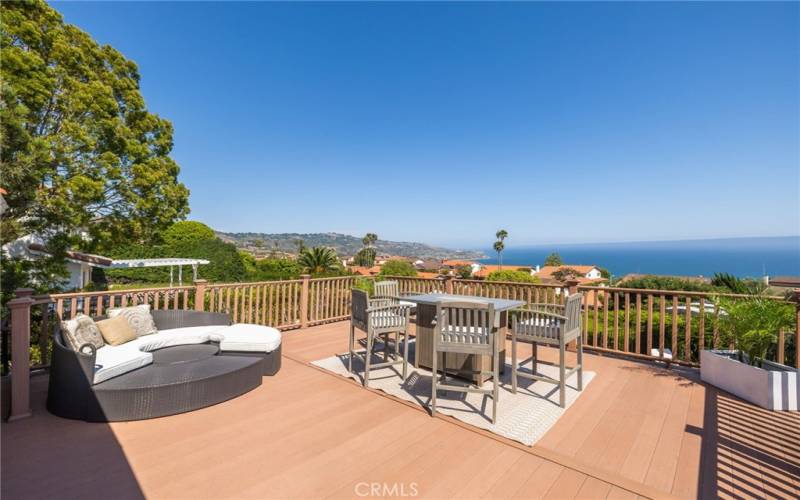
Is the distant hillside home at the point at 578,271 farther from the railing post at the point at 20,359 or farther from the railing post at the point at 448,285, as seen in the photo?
the railing post at the point at 20,359

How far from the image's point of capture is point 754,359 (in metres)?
3.31

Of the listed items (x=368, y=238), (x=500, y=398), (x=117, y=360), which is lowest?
(x=500, y=398)

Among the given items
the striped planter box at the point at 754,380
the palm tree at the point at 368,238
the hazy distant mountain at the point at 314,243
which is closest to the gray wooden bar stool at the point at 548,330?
the striped planter box at the point at 754,380

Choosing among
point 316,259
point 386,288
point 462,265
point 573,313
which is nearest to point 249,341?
point 386,288

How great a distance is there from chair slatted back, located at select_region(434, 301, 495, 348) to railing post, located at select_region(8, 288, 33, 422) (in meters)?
3.39

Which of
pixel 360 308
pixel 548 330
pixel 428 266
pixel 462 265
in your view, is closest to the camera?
pixel 548 330

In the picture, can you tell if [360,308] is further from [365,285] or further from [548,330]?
[365,285]

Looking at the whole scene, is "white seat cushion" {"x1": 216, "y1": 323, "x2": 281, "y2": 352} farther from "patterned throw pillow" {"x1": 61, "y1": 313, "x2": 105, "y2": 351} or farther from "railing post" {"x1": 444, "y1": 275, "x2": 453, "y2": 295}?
"railing post" {"x1": 444, "y1": 275, "x2": 453, "y2": 295}

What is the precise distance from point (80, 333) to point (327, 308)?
3.86m

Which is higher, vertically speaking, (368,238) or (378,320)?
(368,238)

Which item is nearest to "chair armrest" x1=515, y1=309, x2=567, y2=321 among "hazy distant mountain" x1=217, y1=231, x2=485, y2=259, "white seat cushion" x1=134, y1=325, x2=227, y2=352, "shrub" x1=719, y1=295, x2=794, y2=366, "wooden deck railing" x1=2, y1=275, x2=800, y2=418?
"wooden deck railing" x1=2, y1=275, x2=800, y2=418

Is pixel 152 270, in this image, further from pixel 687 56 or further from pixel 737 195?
pixel 737 195

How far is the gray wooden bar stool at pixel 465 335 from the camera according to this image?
2725 millimetres

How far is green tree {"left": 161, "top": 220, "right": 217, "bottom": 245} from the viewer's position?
18.9 meters
